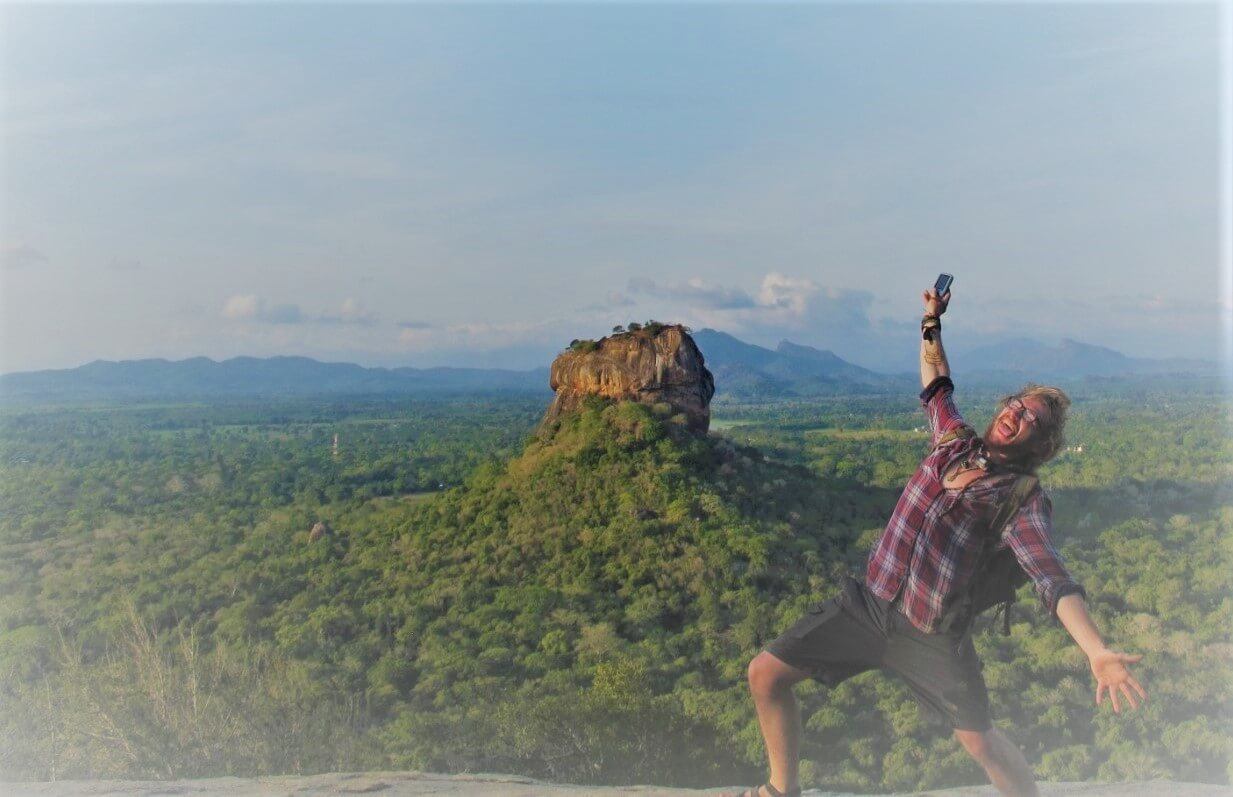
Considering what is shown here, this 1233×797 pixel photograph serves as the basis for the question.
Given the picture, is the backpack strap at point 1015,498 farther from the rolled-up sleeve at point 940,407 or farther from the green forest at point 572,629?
the green forest at point 572,629

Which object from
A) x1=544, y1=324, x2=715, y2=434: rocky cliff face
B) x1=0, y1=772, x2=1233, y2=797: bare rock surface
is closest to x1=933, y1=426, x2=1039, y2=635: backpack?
x1=0, y1=772, x2=1233, y2=797: bare rock surface

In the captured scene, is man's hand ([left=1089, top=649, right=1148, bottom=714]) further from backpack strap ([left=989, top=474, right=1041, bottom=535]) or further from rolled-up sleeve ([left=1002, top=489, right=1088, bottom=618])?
backpack strap ([left=989, top=474, right=1041, bottom=535])

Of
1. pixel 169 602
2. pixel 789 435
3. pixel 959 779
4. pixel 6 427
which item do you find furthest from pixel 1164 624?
pixel 6 427

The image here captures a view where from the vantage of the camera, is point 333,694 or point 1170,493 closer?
point 333,694

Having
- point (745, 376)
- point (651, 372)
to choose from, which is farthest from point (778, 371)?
point (651, 372)

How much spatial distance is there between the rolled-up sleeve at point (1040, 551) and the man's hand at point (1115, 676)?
0.86 feet

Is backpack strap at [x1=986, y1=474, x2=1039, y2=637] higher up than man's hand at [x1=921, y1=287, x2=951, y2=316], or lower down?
lower down

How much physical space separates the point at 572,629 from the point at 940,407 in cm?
1008

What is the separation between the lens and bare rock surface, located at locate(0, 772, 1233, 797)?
4926 millimetres

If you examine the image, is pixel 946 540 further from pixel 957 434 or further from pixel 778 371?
pixel 778 371

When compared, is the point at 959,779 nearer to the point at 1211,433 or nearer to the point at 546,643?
the point at 546,643

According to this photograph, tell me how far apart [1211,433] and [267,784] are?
4351 centimetres

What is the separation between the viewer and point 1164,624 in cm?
1334

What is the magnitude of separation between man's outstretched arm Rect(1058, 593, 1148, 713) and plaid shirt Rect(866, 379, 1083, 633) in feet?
0.23
